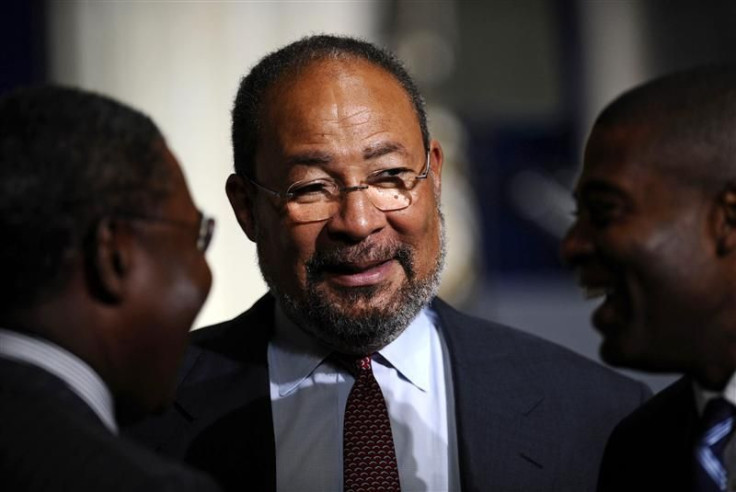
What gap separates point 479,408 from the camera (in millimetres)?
2580

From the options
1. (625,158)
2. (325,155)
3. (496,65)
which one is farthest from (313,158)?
(496,65)

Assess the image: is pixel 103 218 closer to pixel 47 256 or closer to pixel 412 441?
pixel 47 256

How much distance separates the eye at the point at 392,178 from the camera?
257 cm

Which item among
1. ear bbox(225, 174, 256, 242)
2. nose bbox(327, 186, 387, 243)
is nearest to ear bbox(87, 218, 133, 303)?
nose bbox(327, 186, 387, 243)

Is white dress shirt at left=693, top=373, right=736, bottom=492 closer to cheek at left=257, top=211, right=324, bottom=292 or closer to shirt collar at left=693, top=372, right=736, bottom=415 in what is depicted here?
shirt collar at left=693, top=372, right=736, bottom=415

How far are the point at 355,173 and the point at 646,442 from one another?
809mm

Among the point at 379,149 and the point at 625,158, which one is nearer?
the point at 625,158

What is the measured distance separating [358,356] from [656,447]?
29.9 inches

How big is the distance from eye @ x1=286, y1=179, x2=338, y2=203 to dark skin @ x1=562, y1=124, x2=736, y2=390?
0.69 m

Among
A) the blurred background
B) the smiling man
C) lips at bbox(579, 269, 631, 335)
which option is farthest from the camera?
the blurred background

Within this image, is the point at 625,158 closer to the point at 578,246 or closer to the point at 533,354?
the point at 578,246

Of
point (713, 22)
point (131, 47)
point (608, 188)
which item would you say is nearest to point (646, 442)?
point (608, 188)

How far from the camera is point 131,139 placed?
1.75 meters

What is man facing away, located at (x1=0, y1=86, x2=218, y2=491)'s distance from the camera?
63.2 inches
